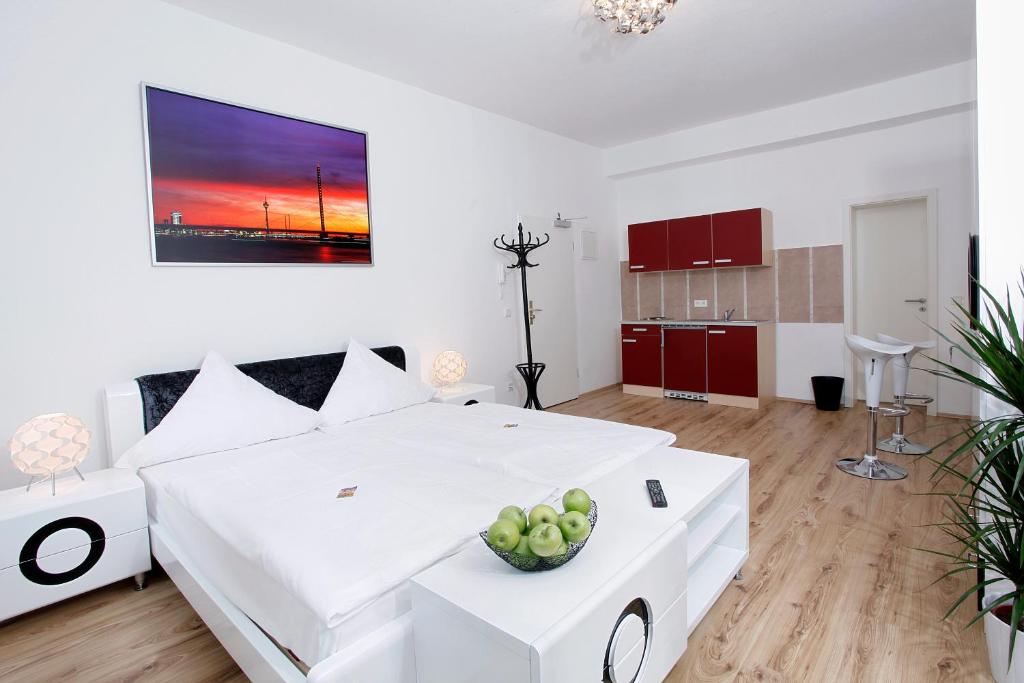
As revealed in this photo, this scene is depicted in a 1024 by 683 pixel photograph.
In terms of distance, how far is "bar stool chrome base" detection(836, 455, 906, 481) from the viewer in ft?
11.0

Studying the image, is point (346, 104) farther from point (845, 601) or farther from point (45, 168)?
point (845, 601)

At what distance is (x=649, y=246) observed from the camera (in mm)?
6141

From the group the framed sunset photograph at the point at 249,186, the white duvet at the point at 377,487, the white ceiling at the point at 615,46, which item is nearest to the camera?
the white duvet at the point at 377,487

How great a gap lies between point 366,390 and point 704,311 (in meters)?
4.19

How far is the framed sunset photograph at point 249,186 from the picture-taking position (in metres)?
2.99

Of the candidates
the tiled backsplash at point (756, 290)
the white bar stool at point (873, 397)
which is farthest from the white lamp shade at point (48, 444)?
the tiled backsplash at point (756, 290)

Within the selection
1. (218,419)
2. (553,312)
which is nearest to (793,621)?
(218,419)

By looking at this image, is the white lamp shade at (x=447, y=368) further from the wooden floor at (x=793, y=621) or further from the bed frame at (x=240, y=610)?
the wooden floor at (x=793, y=621)

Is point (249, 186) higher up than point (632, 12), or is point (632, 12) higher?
point (632, 12)

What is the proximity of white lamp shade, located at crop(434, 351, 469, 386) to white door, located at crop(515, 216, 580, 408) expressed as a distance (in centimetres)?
124

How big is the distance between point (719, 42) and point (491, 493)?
353 centimetres

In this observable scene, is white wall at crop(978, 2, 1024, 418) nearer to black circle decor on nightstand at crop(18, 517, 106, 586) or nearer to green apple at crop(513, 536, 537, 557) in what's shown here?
green apple at crop(513, 536, 537, 557)

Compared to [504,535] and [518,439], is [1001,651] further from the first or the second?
[518,439]

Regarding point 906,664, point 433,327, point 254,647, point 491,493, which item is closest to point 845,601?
point 906,664
